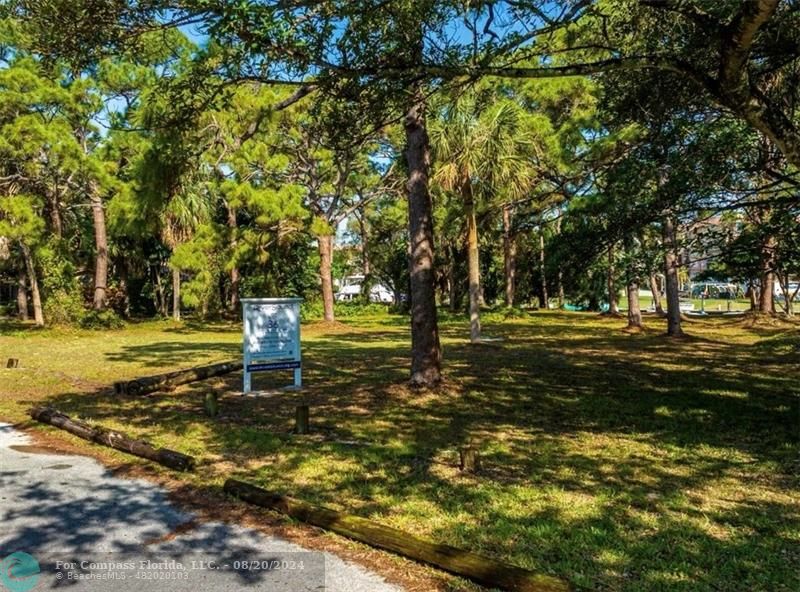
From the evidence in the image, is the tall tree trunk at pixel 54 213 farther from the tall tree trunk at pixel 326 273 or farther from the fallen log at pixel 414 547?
the fallen log at pixel 414 547

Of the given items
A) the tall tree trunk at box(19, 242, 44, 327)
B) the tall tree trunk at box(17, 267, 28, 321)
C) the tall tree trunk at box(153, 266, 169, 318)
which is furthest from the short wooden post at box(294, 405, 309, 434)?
the tall tree trunk at box(153, 266, 169, 318)

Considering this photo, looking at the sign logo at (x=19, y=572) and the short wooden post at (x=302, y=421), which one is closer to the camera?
the sign logo at (x=19, y=572)

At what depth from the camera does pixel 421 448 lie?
5.95 meters

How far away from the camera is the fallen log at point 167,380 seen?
9109 mm

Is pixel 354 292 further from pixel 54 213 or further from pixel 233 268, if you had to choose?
pixel 54 213

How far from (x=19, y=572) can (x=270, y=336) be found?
236 inches

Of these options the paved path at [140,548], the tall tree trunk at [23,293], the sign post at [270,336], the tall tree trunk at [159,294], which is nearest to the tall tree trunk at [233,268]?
the tall tree trunk at [159,294]

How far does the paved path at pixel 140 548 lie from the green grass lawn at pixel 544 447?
2.25 feet

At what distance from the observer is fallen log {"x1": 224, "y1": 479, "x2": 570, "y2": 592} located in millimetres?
2977

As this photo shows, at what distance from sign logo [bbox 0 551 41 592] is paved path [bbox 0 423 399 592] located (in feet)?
0.04

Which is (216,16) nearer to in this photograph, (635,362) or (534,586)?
(534,586)

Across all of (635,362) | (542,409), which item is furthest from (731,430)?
(635,362)

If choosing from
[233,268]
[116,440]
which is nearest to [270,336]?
[116,440]

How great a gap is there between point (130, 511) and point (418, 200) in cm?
565
